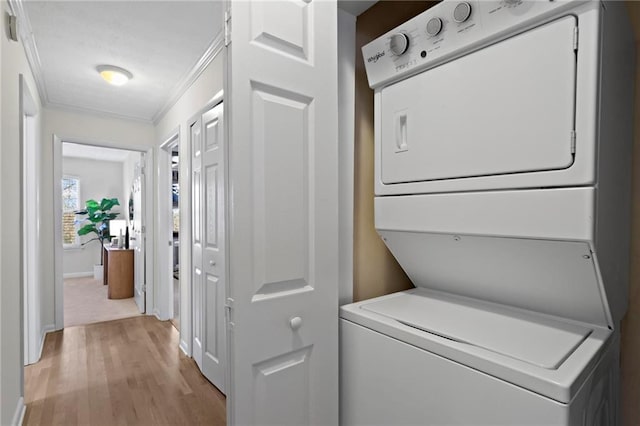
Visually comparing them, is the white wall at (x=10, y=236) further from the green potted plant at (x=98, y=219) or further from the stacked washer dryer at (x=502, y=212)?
the green potted plant at (x=98, y=219)

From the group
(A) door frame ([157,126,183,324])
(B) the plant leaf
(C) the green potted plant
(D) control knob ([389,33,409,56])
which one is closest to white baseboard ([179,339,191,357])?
(A) door frame ([157,126,183,324])

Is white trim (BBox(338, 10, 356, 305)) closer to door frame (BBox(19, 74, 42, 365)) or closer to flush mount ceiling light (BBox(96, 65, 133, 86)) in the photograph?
flush mount ceiling light (BBox(96, 65, 133, 86))

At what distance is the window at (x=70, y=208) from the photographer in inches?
243

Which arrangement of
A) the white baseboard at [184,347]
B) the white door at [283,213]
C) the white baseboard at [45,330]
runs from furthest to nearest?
the white baseboard at [45,330] < the white baseboard at [184,347] < the white door at [283,213]

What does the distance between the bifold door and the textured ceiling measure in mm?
1443

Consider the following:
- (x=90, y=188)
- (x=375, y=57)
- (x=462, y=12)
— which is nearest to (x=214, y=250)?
(x=375, y=57)

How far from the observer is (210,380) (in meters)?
2.38

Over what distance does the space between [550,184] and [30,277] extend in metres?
3.61

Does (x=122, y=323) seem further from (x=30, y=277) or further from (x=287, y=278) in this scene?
(x=287, y=278)

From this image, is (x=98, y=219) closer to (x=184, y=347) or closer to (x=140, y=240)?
(x=140, y=240)

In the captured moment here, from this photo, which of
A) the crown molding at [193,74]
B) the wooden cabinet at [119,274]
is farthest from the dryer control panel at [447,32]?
the wooden cabinet at [119,274]

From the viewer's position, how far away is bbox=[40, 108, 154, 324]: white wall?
10.8ft

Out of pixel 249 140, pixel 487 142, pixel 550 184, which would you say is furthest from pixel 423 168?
pixel 249 140

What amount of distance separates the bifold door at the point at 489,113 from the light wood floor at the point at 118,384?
1941 mm
